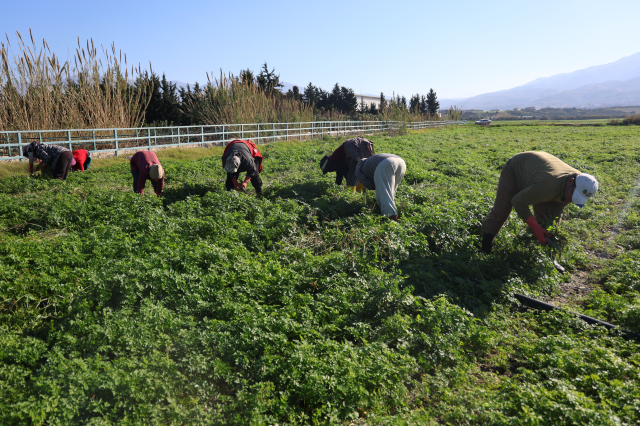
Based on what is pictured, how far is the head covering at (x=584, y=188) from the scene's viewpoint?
5.18 meters

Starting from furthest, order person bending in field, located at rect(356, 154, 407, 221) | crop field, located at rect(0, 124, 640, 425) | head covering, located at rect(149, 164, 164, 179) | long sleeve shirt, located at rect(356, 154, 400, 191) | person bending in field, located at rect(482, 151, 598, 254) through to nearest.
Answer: head covering, located at rect(149, 164, 164, 179) < long sleeve shirt, located at rect(356, 154, 400, 191) < person bending in field, located at rect(356, 154, 407, 221) < person bending in field, located at rect(482, 151, 598, 254) < crop field, located at rect(0, 124, 640, 425)

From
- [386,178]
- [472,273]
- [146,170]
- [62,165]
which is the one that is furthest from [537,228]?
[62,165]

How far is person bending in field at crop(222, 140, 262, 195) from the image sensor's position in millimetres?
8203

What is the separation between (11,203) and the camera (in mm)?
7035

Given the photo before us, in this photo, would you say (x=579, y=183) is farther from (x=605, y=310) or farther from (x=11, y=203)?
(x=11, y=203)

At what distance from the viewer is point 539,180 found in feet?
18.6

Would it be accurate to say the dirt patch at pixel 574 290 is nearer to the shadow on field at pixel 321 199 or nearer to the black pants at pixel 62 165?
the shadow on field at pixel 321 199

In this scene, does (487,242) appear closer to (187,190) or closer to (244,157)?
(244,157)

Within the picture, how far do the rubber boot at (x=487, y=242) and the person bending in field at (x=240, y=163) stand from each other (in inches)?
192

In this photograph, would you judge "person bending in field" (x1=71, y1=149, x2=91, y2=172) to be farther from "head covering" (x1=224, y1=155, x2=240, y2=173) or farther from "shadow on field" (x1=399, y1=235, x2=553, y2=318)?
"shadow on field" (x1=399, y1=235, x2=553, y2=318)

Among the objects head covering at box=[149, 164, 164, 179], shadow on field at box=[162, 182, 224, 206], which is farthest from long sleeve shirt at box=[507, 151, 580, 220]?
head covering at box=[149, 164, 164, 179]

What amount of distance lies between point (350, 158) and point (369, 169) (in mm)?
1049

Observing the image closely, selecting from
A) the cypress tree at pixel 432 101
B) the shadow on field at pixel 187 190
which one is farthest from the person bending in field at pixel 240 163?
the cypress tree at pixel 432 101

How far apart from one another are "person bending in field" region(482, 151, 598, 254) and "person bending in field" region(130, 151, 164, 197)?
6.53 metres
